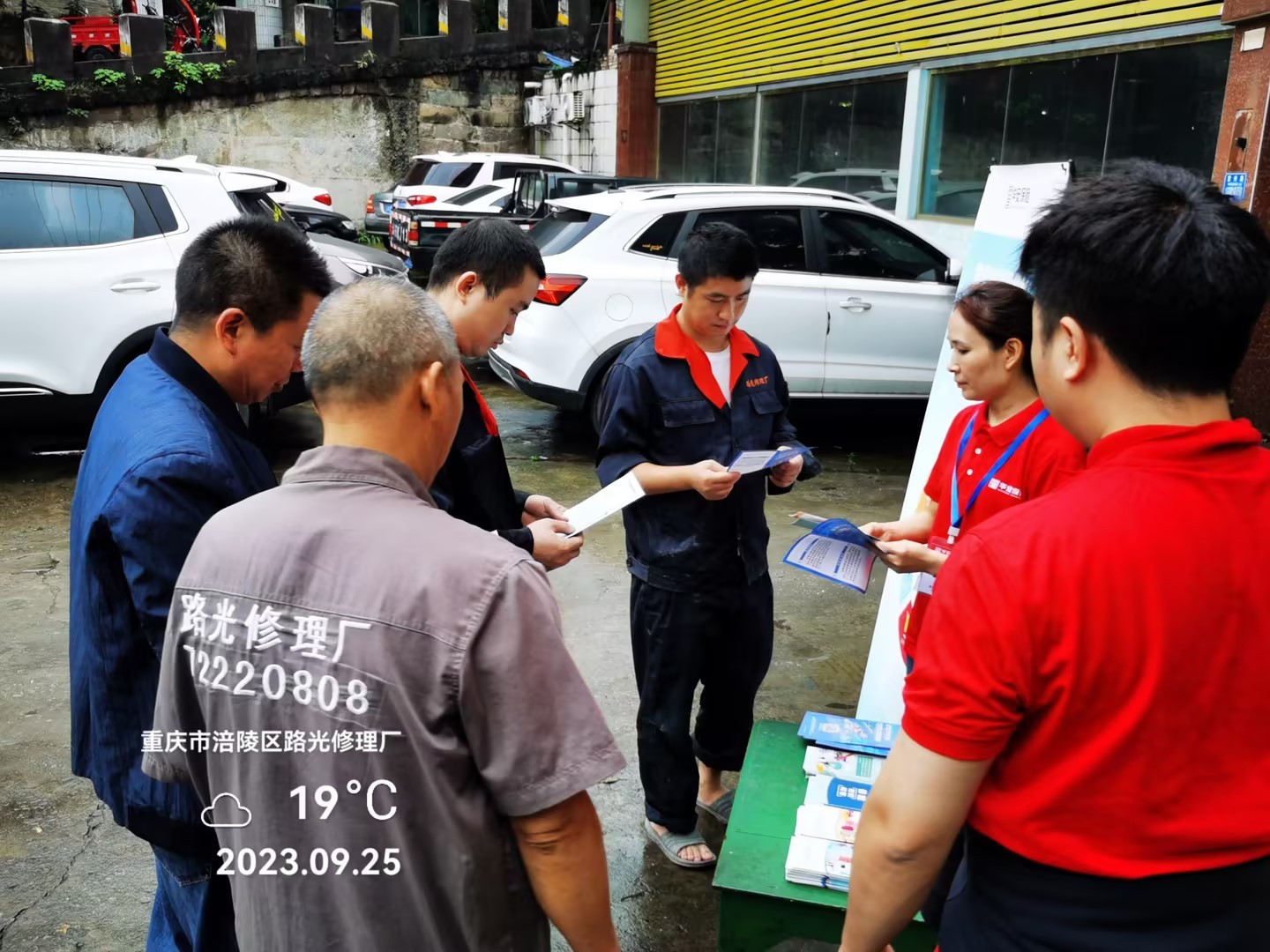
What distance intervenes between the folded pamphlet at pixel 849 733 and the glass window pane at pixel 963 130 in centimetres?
745

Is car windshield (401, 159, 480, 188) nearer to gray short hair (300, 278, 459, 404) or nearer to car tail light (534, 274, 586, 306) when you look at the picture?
car tail light (534, 274, 586, 306)

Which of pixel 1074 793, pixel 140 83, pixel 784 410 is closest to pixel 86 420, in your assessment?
pixel 784 410

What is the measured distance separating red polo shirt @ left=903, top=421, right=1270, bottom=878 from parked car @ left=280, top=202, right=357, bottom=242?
1021 cm

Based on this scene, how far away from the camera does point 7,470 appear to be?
640 cm

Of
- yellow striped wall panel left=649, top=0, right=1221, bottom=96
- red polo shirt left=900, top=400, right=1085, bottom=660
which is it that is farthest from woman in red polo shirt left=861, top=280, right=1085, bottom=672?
yellow striped wall panel left=649, top=0, right=1221, bottom=96

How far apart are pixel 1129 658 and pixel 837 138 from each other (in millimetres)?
11082

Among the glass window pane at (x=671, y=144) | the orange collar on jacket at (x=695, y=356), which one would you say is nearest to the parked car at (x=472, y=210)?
the glass window pane at (x=671, y=144)

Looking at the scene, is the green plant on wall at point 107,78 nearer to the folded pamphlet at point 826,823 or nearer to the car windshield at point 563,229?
the car windshield at point 563,229

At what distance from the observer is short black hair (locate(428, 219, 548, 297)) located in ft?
7.70

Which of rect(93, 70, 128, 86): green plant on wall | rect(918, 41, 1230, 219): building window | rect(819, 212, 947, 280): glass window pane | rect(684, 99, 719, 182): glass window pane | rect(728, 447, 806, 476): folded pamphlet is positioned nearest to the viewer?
rect(728, 447, 806, 476): folded pamphlet

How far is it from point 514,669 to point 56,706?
3201 mm

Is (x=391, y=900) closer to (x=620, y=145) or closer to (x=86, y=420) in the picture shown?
(x=86, y=420)

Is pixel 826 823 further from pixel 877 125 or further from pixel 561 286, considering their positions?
pixel 877 125

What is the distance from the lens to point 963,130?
9.38 m
